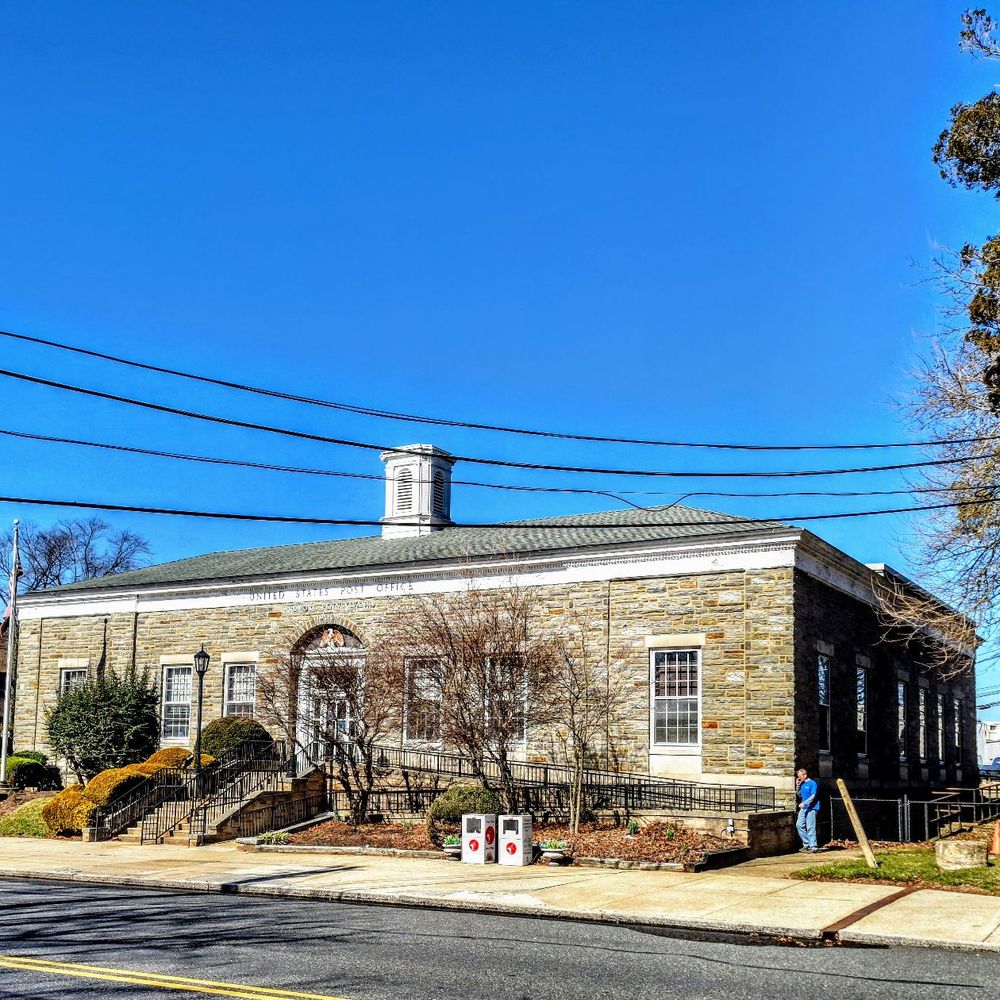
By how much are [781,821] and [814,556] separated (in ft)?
21.0

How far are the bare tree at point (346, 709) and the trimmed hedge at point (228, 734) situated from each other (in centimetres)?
58

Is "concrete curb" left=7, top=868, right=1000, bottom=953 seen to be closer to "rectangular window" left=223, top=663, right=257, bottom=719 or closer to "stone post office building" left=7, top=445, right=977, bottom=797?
"stone post office building" left=7, top=445, right=977, bottom=797

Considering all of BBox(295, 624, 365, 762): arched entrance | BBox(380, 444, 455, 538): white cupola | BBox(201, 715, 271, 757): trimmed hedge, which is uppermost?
BBox(380, 444, 455, 538): white cupola

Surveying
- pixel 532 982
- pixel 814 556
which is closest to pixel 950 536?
pixel 814 556

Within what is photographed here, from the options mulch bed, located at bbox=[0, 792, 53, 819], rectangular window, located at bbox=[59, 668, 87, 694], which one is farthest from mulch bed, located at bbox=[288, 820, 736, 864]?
rectangular window, located at bbox=[59, 668, 87, 694]

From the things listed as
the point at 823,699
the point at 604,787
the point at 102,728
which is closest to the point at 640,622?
the point at 604,787

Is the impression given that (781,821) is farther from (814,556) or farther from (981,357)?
(981,357)

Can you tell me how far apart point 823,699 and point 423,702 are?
9403 millimetres

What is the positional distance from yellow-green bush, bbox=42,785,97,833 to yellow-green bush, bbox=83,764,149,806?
16cm

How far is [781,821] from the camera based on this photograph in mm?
22875

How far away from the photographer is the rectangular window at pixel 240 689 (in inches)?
1287

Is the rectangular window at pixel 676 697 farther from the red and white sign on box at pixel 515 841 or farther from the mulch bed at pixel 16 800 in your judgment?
the mulch bed at pixel 16 800

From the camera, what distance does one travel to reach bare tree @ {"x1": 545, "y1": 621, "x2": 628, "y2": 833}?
2548 centimetres

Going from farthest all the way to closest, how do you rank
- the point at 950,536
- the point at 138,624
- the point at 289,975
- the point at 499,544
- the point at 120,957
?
the point at 138,624, the point at 499,544, the point at 950,536, the point at 120,957, the point at 289,975
